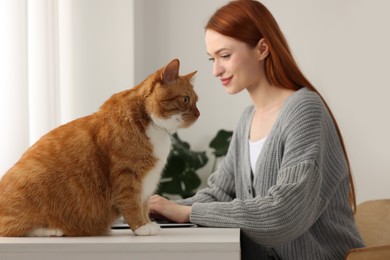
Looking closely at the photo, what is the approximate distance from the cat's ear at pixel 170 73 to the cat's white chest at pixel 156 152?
104mm

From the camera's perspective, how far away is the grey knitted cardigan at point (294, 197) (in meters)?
1.63

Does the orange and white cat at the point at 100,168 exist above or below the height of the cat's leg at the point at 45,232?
above

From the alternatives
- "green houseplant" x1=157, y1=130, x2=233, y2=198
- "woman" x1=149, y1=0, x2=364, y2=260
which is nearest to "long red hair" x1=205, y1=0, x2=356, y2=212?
"woman" x1=149, y1=0, x2=364, y2=260

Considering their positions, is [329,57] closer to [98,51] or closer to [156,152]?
[98,51]

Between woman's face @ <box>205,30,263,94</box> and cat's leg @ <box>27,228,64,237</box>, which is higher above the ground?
woman's face @ <box>205,30,263,94</box>

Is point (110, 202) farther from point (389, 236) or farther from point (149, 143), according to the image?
point (389, 236)

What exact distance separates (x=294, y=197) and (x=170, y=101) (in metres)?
0.41

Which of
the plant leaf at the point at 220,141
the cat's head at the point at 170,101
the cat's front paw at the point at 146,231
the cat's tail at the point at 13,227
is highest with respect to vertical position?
the cat's head at the point at 170,101

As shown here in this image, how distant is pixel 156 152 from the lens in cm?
145

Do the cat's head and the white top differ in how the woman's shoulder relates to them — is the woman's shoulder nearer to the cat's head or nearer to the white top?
the white top

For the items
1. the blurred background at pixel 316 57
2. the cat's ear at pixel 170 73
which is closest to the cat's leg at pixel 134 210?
the cat's ear at pixel 170 73

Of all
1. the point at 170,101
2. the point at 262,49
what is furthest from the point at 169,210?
the point at 262,49

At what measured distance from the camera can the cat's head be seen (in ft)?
4.72

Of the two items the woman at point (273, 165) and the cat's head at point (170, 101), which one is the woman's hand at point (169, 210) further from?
the cat's head at point (170, 101)
